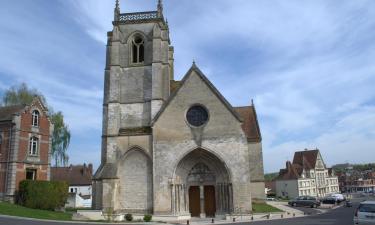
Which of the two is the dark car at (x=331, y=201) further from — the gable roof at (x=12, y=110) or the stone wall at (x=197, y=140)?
the gable roof at (x=12, y=110)

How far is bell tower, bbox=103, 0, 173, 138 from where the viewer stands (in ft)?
91.4

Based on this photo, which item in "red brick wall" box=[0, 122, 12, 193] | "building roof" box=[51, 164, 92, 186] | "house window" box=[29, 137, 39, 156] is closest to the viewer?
"red brick wall" box=[0, 122, 12, 193]

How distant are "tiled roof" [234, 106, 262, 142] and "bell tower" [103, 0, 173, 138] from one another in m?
7.07

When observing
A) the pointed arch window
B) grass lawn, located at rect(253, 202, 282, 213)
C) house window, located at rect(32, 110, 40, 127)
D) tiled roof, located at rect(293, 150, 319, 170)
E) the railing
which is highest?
the railing

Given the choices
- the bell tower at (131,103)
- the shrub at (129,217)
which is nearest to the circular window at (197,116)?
the bell tower at (131,103)

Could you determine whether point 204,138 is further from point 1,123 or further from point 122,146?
point 1,123

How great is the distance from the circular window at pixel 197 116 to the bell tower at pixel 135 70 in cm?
259

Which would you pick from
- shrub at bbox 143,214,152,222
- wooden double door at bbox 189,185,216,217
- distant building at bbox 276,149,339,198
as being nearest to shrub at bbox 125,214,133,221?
shrub at bbox 143,214,152,222

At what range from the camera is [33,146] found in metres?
31.4

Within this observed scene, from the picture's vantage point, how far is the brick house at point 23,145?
29.0m

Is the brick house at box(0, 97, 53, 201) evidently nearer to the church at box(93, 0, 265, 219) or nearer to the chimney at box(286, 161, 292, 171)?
the church at box(93, 0, 265, 219)

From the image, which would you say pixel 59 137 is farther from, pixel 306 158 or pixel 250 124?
pixel 306 158

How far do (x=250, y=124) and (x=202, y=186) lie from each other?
8255mm

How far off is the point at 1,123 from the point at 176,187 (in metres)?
15.9
